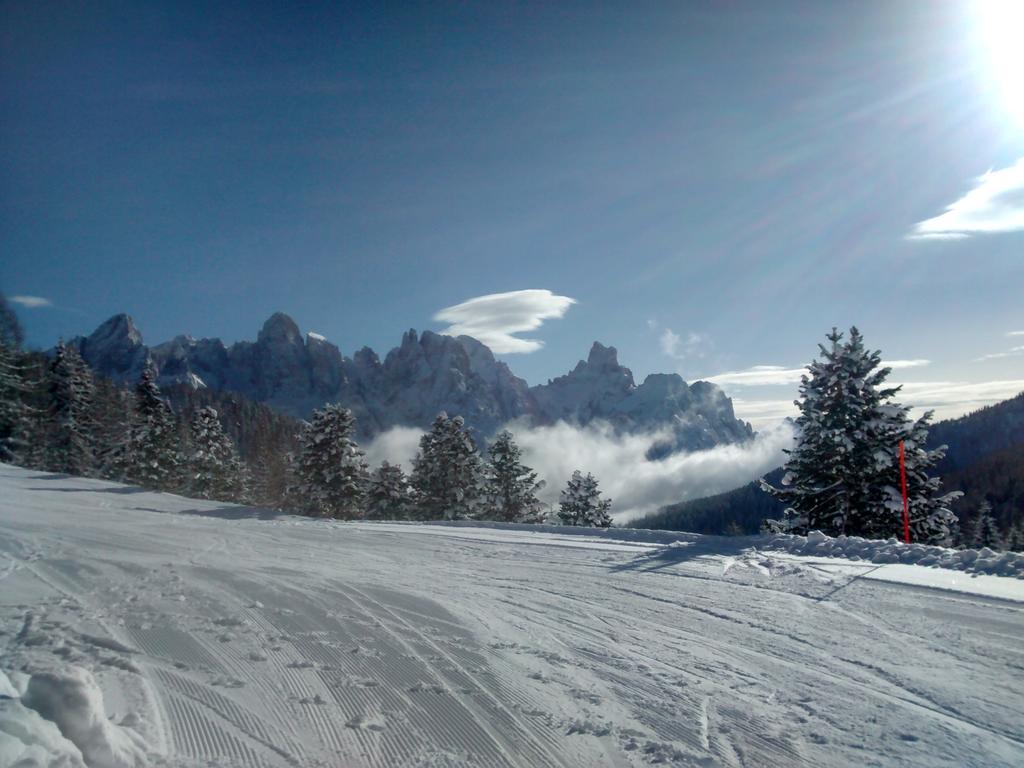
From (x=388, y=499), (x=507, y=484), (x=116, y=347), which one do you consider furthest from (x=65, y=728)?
(x=116, y=347)

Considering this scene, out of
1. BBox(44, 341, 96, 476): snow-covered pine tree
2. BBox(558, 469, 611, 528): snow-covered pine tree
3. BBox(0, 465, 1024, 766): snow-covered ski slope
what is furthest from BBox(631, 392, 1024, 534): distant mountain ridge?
BBox(0, 465, 1024, 766): snow-covered ski slope

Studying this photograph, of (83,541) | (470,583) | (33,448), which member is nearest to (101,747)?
(470,583)

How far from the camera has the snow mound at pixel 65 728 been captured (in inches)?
123

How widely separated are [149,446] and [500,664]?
120 feet

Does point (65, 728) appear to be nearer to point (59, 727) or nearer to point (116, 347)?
point (59, 727)

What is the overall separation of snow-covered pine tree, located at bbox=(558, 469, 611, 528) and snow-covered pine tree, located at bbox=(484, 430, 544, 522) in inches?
110

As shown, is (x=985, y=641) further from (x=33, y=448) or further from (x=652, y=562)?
(x=33, y=448)

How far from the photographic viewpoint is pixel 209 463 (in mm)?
37750

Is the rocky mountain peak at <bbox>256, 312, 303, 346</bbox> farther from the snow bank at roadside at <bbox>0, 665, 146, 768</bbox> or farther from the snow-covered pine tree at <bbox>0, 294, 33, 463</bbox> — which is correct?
the snow bank at roadside at <bbox>0, 665, 146, 768</bbox>

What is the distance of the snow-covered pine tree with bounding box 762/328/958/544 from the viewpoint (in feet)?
59.9

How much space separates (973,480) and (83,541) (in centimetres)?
11784

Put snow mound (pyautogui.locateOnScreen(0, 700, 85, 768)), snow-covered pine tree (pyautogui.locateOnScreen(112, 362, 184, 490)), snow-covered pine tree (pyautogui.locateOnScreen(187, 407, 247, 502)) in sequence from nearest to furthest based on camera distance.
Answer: snow mound (pyautogui.locateOnScreen(0, 700, 85, 768)) → snow-covered pine tree (pyautogui.locateOnScreen(112, 362, 184, 490)) → snow-covered pine tree (pyautogui.locateOnScreen(187, 407, 247, 502))

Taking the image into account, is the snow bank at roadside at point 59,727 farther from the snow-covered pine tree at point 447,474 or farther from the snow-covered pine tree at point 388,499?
the snow-covered pine tree at point 388,499

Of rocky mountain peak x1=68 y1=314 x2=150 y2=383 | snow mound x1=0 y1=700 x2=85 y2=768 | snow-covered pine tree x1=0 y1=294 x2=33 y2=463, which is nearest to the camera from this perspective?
snow mound x1=0 y1=700 x2=85 y2=768
